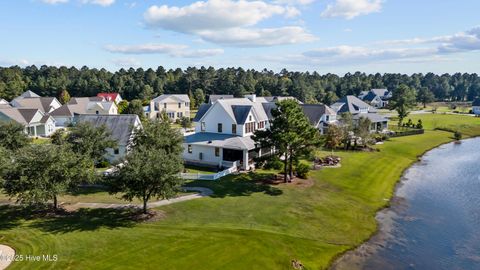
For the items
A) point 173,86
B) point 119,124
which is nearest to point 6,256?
point 119,124

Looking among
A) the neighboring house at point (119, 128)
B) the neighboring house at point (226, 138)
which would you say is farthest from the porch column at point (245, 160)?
the neighboring house at point (119, 128)

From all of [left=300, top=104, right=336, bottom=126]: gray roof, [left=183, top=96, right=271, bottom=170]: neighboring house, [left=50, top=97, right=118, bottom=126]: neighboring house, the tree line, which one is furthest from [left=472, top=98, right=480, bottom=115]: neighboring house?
[left=50, top=97, right=118, bottom=126]: neighboring house

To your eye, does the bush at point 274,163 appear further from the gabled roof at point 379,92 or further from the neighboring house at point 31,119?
the gabled roof at point 379,92

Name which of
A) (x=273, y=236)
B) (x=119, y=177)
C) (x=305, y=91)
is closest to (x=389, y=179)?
(x=273, y=236)

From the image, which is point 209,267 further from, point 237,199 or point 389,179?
point 389,179

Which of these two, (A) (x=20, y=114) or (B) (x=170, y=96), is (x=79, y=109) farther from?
(B) (x=170, y=96)
